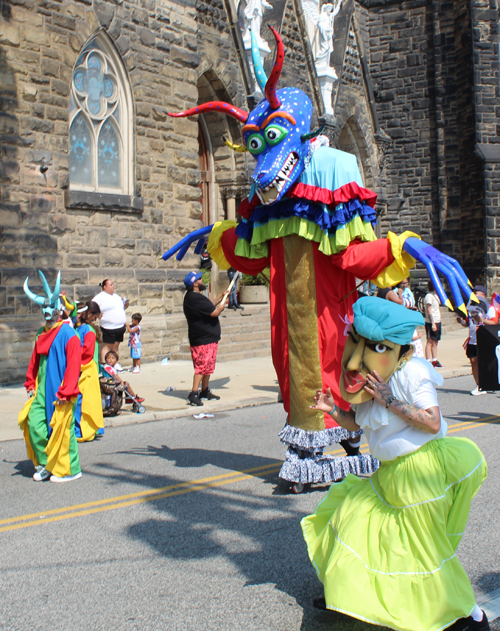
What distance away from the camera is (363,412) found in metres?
3.34

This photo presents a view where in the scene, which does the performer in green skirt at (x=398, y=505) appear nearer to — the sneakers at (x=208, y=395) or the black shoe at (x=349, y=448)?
the black shoe at (x=349, y=448)

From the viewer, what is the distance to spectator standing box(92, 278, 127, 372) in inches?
A: 439

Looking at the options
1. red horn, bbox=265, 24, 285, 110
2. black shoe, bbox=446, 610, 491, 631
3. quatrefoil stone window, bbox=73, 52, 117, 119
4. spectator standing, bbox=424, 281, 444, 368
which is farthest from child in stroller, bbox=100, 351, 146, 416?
spectator standing, bbox=424, 281, 444, 368

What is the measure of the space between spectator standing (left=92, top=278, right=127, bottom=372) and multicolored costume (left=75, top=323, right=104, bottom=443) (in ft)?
12.3

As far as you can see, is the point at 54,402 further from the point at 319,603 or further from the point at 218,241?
the point at 319,603

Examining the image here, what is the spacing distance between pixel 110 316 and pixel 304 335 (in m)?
6.63

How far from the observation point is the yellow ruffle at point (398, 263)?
15.0 ft

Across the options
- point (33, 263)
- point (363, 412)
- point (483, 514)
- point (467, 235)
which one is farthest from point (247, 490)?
point (467, 235)

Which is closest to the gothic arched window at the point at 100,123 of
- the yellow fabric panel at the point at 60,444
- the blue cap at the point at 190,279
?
the blue cap at the point at 190,279

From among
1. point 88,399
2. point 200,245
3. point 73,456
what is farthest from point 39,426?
point 200,245

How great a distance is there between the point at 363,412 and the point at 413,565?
0.74 m

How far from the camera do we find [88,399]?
721 cm

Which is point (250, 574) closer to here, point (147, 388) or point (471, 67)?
point (147, 388)

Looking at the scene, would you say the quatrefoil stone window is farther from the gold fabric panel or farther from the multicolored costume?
the gold fabric panel
